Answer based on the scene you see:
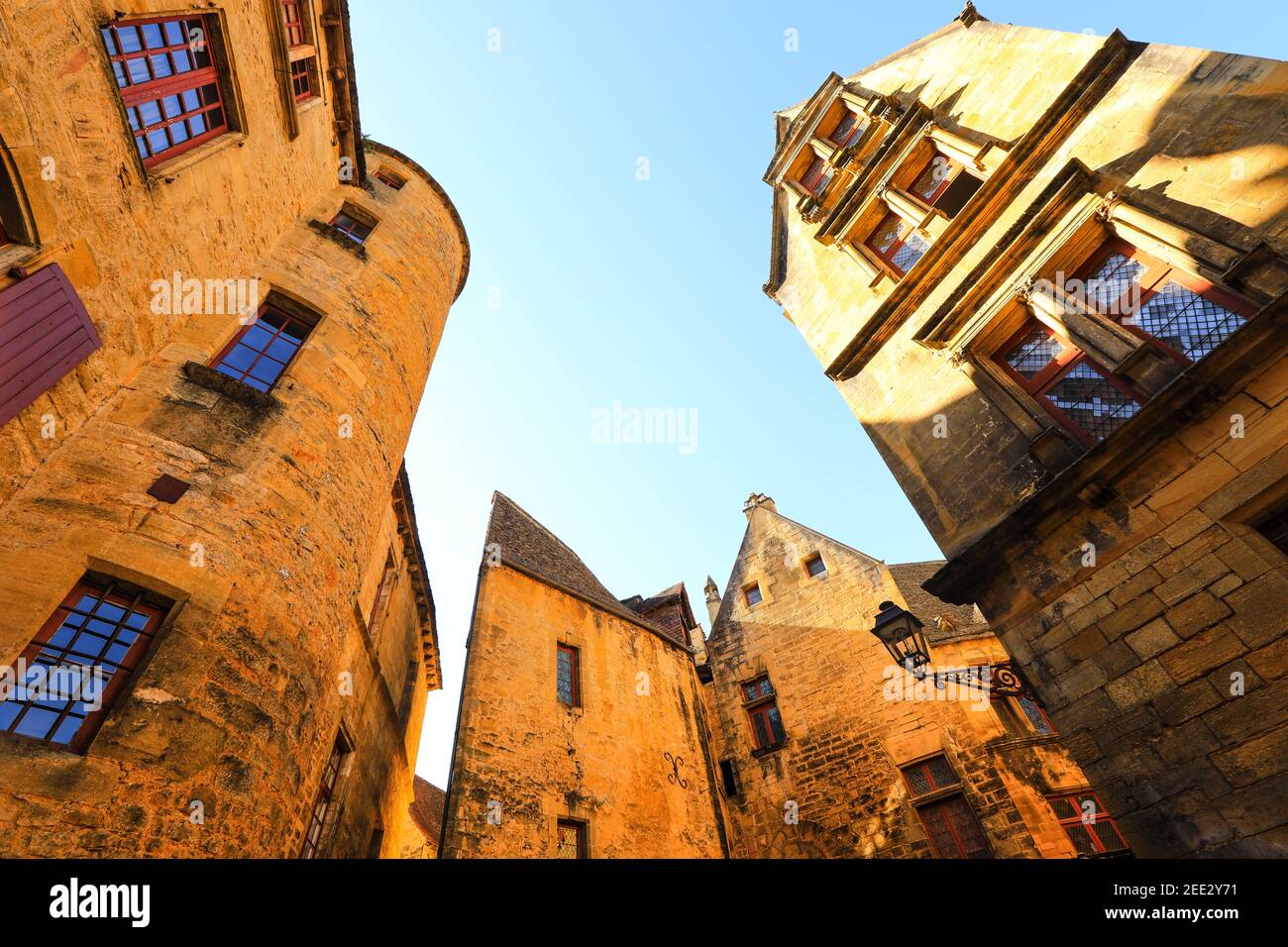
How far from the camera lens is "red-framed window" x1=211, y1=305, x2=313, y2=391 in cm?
710

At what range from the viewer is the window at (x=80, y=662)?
389cm

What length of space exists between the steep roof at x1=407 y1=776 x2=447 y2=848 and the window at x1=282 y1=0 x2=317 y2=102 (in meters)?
15.7

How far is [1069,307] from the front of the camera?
653 centimetres

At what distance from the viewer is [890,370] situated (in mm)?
8531

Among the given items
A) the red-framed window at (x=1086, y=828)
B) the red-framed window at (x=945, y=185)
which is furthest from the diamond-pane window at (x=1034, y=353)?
the red-framed window at (x=1086, y=828)

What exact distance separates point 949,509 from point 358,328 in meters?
8.52

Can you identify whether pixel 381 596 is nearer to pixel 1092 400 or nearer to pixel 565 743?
pixel 565 743

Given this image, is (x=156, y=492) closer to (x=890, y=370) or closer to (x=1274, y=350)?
(x=890, y=370)

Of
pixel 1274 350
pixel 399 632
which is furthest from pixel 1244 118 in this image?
pixel 399 632

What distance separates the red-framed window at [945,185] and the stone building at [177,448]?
346 inches

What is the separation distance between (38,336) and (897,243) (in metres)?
10.5

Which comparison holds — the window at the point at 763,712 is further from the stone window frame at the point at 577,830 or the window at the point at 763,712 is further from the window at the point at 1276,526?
the window at the point at 1276,526

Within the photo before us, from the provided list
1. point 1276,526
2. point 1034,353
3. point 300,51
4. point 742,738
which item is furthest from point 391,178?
point 1276,526

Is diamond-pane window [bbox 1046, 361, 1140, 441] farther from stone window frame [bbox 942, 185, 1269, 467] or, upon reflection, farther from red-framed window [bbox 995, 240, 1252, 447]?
stone window frame [bbox 942, 185, 1269, 467]
